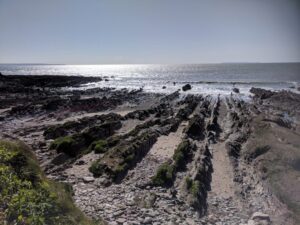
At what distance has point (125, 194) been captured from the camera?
1345 centimetres

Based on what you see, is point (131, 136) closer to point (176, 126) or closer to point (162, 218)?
point (176, 126)

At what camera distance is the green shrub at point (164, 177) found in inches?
595

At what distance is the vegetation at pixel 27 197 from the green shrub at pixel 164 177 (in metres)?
6.92

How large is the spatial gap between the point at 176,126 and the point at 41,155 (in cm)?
1354

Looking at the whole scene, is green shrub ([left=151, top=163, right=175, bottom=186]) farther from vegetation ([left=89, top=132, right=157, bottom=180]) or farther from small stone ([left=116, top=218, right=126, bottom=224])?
small stone ([left=116, top=218, right=126, bottom=224])

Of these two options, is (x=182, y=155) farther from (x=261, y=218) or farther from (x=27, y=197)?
(x=27, y=197)

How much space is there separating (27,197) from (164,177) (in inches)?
360

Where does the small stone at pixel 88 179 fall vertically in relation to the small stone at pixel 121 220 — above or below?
below

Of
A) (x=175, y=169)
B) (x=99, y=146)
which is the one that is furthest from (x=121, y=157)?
(x=175, y=169)

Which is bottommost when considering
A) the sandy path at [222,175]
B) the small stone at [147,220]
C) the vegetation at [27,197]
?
the sandy path at [222,175]

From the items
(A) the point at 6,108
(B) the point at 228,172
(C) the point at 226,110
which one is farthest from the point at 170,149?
(A) the point at 6,108

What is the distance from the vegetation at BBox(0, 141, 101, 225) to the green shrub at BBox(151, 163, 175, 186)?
22.7 ft

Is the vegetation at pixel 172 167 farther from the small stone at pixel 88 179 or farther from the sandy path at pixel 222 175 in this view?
the small stone at pixel 88 179

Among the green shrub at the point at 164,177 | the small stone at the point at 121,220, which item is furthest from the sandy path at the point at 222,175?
the small stone at the point at 121,220
